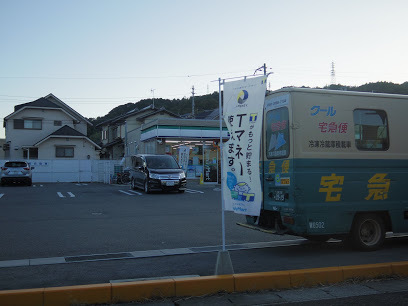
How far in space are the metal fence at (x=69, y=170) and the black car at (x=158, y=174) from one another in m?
10.7

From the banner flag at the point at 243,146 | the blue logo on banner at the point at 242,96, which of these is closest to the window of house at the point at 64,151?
the banner flag at the point at 243,146

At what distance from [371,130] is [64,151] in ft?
115

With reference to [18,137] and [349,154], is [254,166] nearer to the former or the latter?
[349,154]

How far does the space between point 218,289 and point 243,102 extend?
2516 millimetres

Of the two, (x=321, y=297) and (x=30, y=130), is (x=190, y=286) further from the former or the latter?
(x=30, y=130)

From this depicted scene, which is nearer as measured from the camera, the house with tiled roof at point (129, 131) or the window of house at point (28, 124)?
the window of house at point (28, 124)

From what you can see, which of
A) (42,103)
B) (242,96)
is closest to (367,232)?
(242,96)

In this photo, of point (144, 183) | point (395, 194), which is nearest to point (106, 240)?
point (395, 194)

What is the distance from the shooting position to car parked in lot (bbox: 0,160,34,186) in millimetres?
25172

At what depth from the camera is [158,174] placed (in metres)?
19.0

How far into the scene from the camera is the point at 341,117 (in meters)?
7.05

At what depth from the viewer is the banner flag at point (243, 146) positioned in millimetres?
5418

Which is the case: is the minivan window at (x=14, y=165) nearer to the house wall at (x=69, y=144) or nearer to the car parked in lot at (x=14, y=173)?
the car parked in lot at (x=14, y=173)

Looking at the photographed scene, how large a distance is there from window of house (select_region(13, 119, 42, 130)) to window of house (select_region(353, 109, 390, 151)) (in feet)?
121
